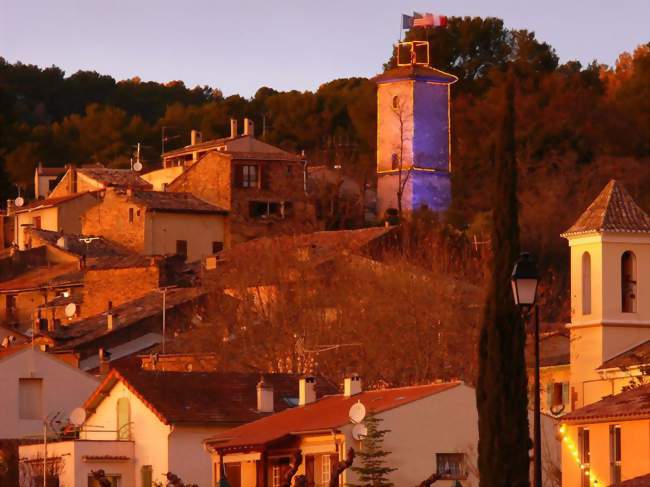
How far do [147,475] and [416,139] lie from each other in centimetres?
4850

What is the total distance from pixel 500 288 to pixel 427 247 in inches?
1914

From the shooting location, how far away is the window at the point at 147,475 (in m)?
51.6

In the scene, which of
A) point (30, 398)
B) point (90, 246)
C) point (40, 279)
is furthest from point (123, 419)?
point (90, 246)

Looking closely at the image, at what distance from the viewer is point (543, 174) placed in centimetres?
9319

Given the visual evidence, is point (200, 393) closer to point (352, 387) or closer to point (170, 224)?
point (352, 387)

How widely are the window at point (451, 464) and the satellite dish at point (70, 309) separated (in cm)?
3946

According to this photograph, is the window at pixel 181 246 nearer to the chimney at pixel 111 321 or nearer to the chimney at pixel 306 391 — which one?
the chimney at pixel 111 321

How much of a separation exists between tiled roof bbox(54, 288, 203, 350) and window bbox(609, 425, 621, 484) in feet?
127

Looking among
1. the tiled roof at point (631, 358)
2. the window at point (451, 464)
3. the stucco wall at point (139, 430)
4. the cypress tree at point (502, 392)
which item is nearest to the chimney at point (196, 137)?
the stucco wall at point (139, 430)

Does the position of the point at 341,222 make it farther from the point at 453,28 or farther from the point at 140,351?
the point at 140,351

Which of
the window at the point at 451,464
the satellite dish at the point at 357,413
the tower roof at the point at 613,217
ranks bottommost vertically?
the window at the point at 451,464

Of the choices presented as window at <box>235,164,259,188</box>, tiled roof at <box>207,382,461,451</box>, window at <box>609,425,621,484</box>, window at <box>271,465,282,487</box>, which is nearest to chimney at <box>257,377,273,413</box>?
tiled roof at <box>207,382,461,451</box>

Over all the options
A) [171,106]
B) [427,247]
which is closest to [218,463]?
[427,247]

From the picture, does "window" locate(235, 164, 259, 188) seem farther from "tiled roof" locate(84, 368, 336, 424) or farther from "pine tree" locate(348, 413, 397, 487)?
"pine tree" locate(348, 413, 397, 487)
